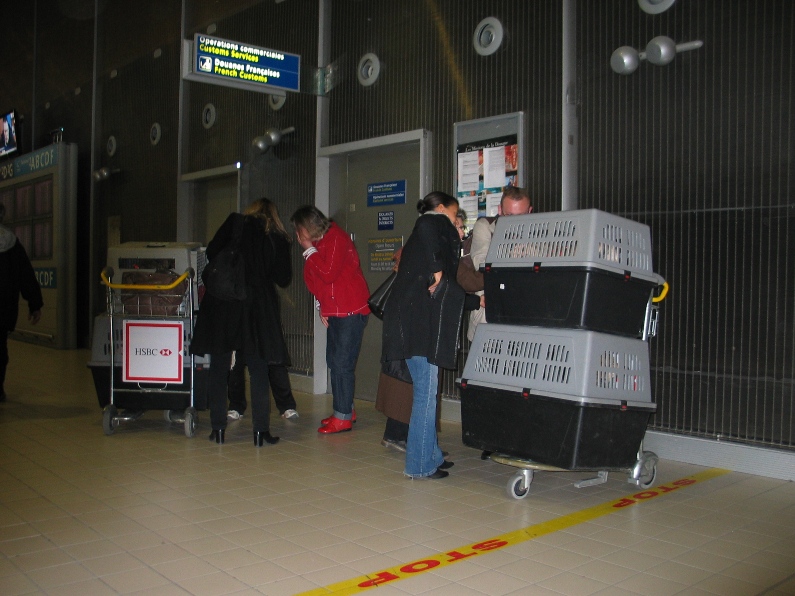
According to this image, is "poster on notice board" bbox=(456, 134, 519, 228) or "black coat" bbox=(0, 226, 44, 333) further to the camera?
"black coat" bbox=(0, 226, 44, 333)

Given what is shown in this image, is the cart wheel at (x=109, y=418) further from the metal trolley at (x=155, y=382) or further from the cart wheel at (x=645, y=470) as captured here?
the cart wheel at (x=645, y=470)

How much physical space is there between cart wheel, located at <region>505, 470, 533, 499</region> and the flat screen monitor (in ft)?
43.4

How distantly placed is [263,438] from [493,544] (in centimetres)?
241

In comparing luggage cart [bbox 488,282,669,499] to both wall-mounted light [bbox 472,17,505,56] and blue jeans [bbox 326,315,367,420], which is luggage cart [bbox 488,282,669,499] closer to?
blue jeans [bbox 326,315,367,420]

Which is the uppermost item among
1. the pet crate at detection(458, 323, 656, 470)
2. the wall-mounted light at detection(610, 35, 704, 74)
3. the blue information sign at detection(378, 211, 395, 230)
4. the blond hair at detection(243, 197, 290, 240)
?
the wall-mounted light at detection(610, 35, 704, 74)

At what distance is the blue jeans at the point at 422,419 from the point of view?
4426 millimetres

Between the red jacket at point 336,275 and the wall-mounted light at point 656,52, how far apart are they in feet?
7.23

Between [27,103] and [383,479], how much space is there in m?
14.1

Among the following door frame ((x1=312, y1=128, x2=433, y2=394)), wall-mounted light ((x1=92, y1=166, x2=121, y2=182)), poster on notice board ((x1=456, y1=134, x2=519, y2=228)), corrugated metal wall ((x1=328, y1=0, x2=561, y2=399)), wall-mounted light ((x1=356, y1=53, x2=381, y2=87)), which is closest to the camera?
corrugated metal wall ((x1=328, y1=0, x2=561, y2=399))

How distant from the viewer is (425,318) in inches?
171

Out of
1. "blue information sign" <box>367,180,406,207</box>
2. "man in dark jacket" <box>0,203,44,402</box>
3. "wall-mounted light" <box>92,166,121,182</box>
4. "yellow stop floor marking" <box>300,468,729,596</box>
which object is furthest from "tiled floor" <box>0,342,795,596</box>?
"wall-mounted light" <box>92,166,121,182</box>

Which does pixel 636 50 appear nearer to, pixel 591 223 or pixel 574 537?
pixel 591 223

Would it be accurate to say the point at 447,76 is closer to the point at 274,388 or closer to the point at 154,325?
the point at 274,388

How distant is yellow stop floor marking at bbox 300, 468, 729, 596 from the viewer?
294cm
